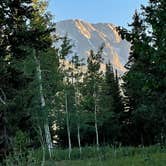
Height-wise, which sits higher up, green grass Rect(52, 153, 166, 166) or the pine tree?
the pine tree

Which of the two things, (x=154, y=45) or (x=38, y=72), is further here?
(x=38, y=72)

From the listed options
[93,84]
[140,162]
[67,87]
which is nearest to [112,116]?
[93,84]

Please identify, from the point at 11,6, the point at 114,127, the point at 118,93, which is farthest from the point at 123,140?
the point at 11,6

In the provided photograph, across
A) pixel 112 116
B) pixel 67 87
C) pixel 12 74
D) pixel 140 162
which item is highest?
A: pixel 67 87

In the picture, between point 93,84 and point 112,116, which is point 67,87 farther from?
point 112,116

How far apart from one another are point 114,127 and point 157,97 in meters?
18.4

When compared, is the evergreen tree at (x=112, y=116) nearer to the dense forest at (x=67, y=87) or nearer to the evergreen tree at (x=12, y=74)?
the dense forest at (x=67, y=87)

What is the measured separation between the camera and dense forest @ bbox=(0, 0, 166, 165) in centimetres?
931

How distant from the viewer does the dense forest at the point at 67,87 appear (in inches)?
367

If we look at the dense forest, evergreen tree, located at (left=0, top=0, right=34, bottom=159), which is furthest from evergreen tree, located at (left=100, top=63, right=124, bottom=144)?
evergreen tree, located at (left=0, top=0, right=34, bottom=159)

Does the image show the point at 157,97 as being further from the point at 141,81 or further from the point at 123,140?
the point at 141,81

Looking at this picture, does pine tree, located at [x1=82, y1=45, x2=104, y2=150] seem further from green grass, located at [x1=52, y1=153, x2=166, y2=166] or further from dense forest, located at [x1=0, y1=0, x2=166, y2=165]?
green grass, located at [x1=52, y1=153, x2=166, y2=166]

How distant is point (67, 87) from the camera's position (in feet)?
124

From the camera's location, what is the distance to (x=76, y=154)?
34219mm
